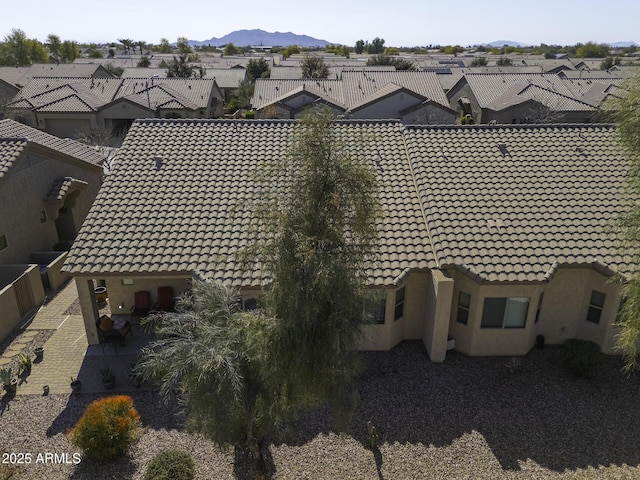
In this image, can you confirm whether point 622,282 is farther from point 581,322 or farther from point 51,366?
point 51,366

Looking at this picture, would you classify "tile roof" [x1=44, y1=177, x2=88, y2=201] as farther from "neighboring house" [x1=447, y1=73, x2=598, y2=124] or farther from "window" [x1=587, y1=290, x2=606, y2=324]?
"neighboring house" [x1=447, y1=73, x2=598, y2=124]

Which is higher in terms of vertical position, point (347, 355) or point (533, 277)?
point (347, 355)

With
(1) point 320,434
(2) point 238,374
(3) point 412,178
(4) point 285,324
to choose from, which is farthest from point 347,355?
(3) point 412,178

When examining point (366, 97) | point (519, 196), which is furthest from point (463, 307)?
point (366, 97)

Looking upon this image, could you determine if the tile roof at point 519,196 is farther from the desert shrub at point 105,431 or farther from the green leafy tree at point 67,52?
the green leafy tree at point 67,52

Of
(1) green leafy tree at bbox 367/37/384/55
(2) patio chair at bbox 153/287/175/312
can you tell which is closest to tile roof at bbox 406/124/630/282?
(2) patio chair at bbox 153/287/175/312

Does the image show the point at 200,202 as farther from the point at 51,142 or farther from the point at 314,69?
the point at 314,69

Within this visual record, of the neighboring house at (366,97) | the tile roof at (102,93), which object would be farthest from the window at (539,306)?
the tile roof at (102,93)
